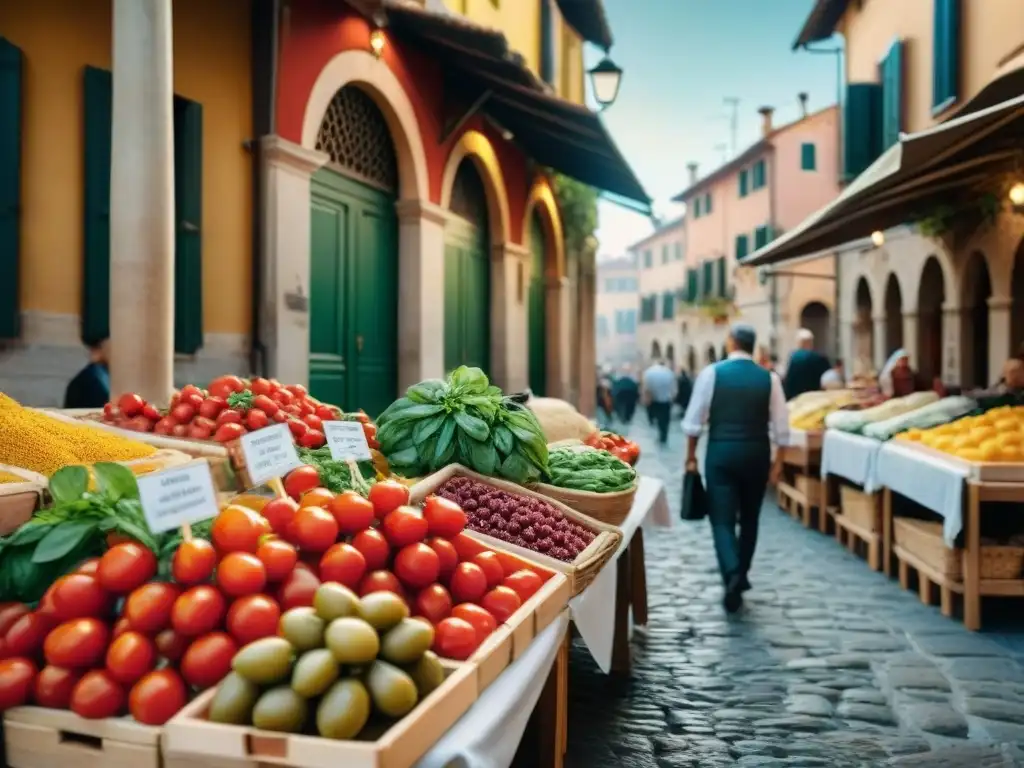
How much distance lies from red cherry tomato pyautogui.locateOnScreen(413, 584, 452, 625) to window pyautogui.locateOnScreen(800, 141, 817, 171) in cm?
2949

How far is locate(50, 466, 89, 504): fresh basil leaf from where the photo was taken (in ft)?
7.09

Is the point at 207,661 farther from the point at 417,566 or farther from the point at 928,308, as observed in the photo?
the point at 928,308

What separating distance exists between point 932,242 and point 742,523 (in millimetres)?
9577

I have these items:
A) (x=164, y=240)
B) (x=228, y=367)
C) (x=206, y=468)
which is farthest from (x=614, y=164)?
(x=206, y=468)

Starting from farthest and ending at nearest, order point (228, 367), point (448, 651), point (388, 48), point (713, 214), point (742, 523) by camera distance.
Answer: point (713, 214) < point (388, 48) < point (228, 367) < point (742, 523) < point (448, 651)

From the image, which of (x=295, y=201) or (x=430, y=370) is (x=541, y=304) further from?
(x=295, y=201)

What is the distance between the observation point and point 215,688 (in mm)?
1728

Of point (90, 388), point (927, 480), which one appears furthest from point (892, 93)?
point (90, 388)

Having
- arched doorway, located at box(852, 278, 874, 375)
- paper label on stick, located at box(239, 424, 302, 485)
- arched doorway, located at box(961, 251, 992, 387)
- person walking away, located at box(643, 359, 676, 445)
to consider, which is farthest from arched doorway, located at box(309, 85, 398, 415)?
arched doorway, located at box(852, 278, 874, 375)

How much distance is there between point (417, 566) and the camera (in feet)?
7.21

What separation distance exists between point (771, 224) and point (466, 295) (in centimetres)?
2019

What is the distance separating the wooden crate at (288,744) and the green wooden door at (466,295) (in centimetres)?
938

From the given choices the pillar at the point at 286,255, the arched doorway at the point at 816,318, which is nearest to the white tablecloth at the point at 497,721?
the pillar at the point at 286,255

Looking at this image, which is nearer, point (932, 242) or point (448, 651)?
point (448, 651)
